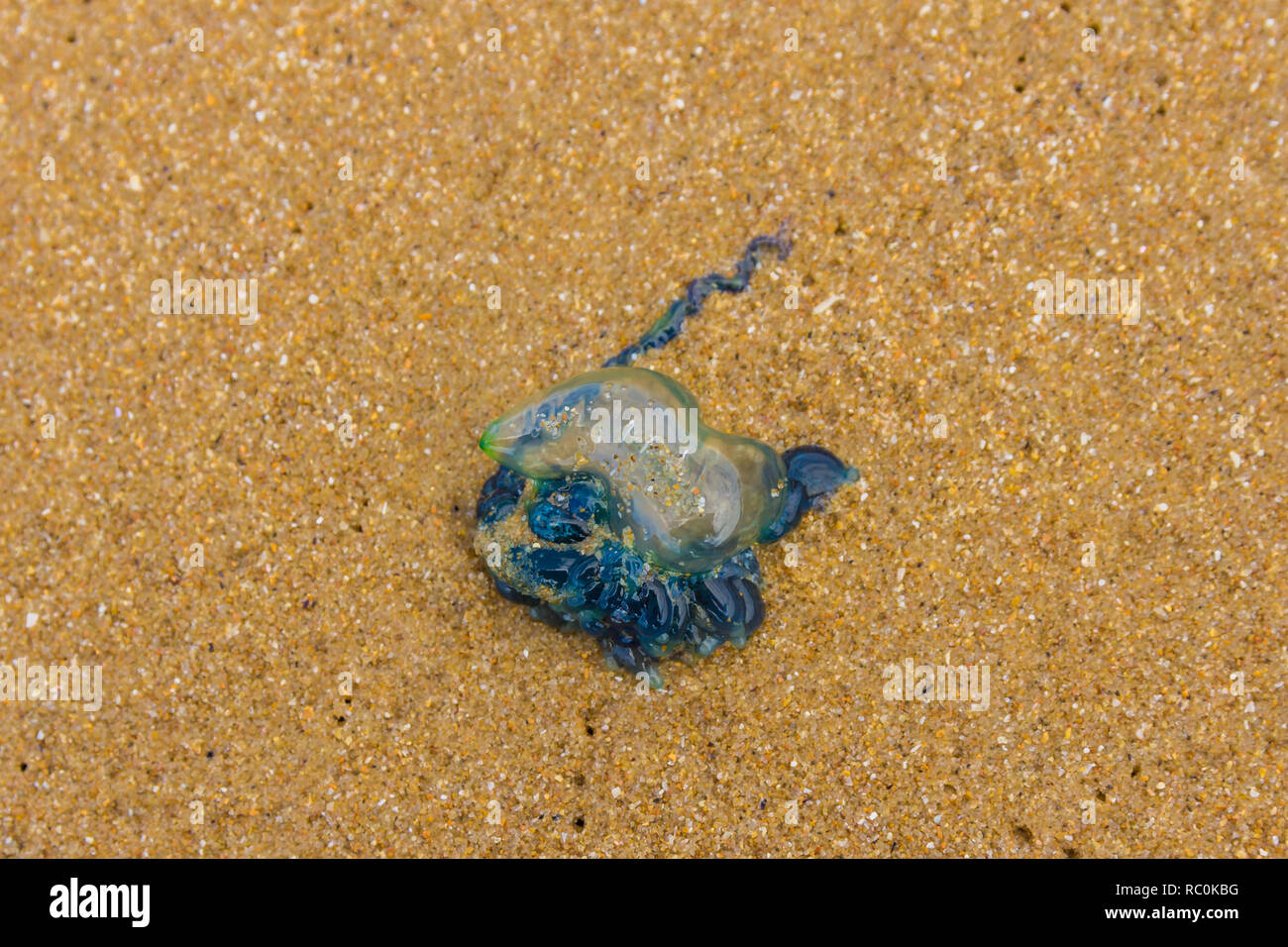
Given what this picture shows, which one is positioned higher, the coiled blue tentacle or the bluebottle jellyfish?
the coiled blue tentacle

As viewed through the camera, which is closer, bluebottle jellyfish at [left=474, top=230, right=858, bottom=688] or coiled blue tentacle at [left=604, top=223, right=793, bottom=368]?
bluebottle jellyfish at [left=474, top=230, right=858, bottom=688]

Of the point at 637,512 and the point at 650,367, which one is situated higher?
the point at 650,367

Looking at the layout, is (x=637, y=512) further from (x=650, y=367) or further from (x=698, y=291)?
(x=698, y=291)

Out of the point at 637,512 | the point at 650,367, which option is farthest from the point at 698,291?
the point at 637,512

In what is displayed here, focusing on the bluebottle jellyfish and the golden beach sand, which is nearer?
the bluebottle jellyfish
